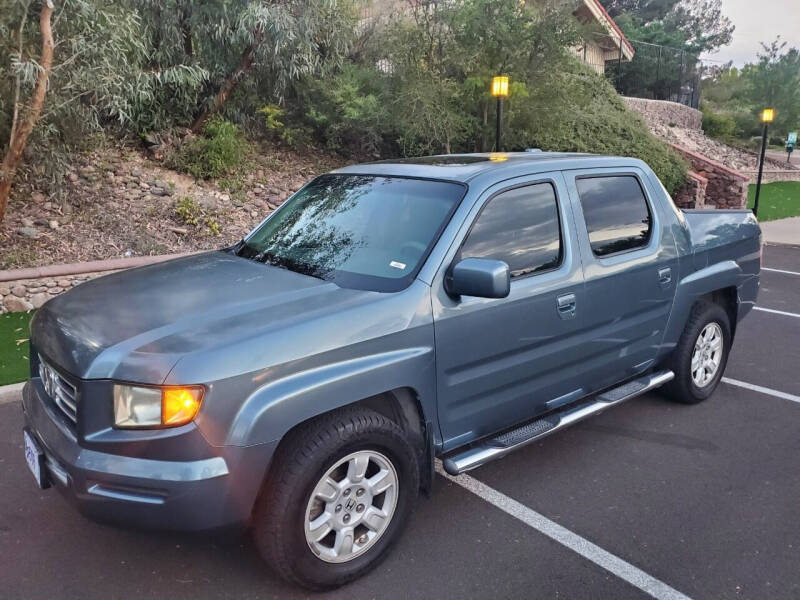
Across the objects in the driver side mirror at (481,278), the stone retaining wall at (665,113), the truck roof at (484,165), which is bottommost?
the driver side mirror at (481,278)

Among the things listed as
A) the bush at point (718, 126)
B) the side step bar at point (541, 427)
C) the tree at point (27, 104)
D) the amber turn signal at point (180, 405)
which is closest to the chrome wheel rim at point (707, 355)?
the side step bar at point (541, 427)

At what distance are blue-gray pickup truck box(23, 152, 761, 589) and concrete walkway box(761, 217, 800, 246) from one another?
35.8 ft

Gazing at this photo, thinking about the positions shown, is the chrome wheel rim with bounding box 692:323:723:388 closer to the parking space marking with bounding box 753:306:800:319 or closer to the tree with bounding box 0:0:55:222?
the parking space marking with bounding box 753:306:800:319

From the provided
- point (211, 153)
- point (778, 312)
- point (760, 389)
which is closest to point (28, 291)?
point (211, 153)

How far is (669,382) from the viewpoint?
4.97m

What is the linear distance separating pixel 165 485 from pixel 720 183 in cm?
1933

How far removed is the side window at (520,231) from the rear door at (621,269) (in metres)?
0.20

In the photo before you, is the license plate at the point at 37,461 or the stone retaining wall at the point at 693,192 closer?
the license plate at the point at 37,461

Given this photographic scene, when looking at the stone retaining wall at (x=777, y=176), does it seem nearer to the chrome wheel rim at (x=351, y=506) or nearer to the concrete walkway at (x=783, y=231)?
the concrete walkway at (x=783, y=231)

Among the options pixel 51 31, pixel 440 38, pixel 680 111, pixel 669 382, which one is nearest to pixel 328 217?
pixel 669 382

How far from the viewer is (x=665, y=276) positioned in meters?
4.41

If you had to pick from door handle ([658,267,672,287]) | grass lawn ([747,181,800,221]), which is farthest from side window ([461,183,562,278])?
grass lawn ([747,181,800,221])

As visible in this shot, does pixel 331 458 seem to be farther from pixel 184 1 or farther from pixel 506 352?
pixel 184 1

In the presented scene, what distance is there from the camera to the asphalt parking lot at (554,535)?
3018 mm
